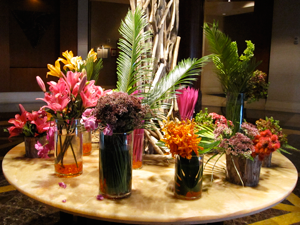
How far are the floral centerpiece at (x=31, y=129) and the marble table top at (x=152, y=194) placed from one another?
7 cm

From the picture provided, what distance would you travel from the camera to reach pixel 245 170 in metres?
1.28

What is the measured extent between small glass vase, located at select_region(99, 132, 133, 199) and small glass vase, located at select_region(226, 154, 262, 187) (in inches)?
17.1

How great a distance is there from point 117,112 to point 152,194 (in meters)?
0.36

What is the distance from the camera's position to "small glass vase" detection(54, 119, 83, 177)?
1335 mm

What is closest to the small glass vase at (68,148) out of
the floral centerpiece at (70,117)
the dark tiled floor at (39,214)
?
the floral centerpiece at (70,117)

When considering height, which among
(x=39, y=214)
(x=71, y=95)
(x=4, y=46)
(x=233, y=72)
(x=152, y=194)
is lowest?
(x=39, y=214)

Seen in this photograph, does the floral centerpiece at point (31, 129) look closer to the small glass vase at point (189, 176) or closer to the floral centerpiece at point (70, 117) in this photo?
the floral centerpiece at point (70, 117)

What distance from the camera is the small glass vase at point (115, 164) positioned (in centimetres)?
112

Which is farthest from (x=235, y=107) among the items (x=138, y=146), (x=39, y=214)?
(x=39, y=214)

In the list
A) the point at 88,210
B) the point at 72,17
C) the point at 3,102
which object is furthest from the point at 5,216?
the point at 72,17

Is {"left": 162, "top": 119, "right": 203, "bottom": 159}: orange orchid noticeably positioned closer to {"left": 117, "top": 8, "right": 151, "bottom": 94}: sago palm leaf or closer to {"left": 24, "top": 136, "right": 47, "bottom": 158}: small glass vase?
{"left": 117, "top": 8, "right": 151, "bottom": 94}: sago palm leaf

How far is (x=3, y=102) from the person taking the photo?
8.64m

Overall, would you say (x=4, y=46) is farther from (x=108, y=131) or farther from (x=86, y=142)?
(x=108, y=131)

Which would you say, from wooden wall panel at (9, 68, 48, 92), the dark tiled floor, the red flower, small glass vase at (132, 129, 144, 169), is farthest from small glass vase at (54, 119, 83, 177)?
wooden wall panel at (9, 68, 48, 92)
